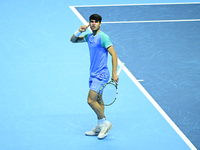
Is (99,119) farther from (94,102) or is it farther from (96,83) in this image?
(96,83)

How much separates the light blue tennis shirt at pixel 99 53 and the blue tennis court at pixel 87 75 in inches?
46.7

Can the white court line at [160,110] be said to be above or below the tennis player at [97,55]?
below

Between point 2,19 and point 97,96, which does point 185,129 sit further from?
point 2,19

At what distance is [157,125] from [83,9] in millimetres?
6569

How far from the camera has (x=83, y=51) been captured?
959 centimetres

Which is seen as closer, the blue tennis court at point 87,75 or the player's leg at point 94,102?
the player's leg at point 94,102

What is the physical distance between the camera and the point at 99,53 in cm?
582

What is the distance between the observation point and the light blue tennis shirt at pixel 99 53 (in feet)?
18.9

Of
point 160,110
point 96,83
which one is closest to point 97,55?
point 96,83

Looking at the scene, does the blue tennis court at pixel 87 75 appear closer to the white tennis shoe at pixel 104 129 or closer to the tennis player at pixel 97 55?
the white tennis shoe at pixel 104 129

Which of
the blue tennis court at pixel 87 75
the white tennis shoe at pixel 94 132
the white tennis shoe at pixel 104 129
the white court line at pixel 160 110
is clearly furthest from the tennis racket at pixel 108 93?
the white court line at pixel 160 110

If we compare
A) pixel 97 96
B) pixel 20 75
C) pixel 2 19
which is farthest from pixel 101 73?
pixel 2 19

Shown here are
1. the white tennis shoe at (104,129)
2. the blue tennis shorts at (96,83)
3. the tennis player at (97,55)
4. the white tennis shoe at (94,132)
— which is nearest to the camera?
the tennis player at (97,55)

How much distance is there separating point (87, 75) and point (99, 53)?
2747 millimetres
